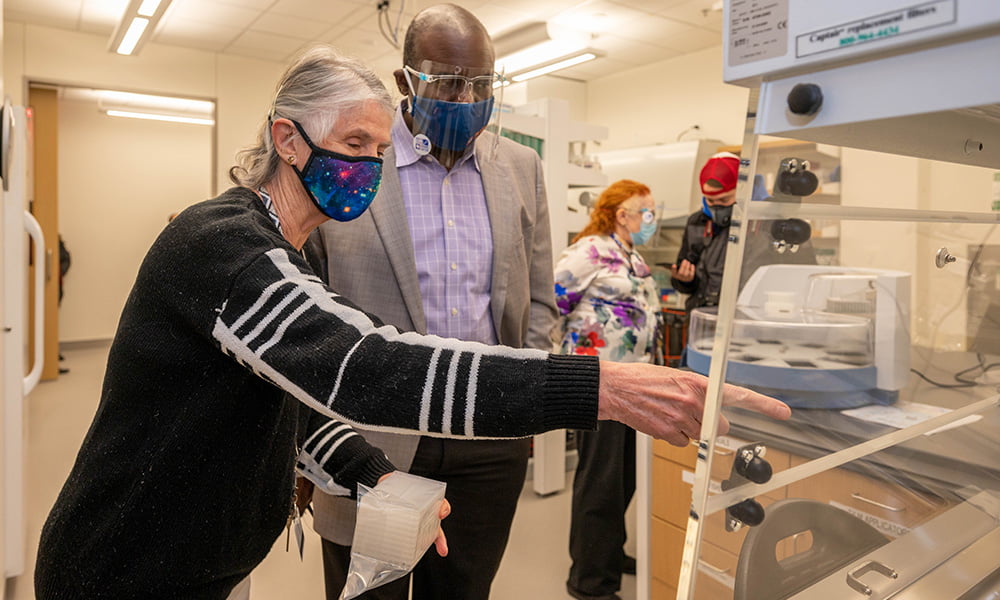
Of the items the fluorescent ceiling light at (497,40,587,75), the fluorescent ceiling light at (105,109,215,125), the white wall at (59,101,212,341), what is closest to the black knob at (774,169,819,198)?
the fluorescent ceiling light at (497,40,587,75)

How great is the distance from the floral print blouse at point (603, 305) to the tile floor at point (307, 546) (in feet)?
2.82

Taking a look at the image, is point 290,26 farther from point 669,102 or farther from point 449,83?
point 449,83

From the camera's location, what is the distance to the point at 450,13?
1.33m

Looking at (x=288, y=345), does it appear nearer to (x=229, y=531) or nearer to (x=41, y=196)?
(x=229, y=531)

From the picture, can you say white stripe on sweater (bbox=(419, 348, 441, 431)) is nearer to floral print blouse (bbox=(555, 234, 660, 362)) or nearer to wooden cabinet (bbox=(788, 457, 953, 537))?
wooden cabinet (bbox=(788, 457, 953, 537))

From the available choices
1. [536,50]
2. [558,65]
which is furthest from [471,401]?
[558,65]

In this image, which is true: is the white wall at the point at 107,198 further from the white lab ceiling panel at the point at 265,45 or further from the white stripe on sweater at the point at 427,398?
the white stripe on sweater at the point at 427,398

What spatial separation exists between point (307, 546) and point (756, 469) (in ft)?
9.02

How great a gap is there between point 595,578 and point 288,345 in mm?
2104

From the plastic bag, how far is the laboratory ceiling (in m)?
3.99

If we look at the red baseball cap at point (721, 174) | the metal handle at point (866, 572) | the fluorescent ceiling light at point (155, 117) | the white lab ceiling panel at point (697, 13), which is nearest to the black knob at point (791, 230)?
the metal handle at point (866, 572)

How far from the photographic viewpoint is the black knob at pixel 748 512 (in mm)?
654

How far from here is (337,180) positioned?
1.00 metres

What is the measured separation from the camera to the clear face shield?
1326 millimetres
